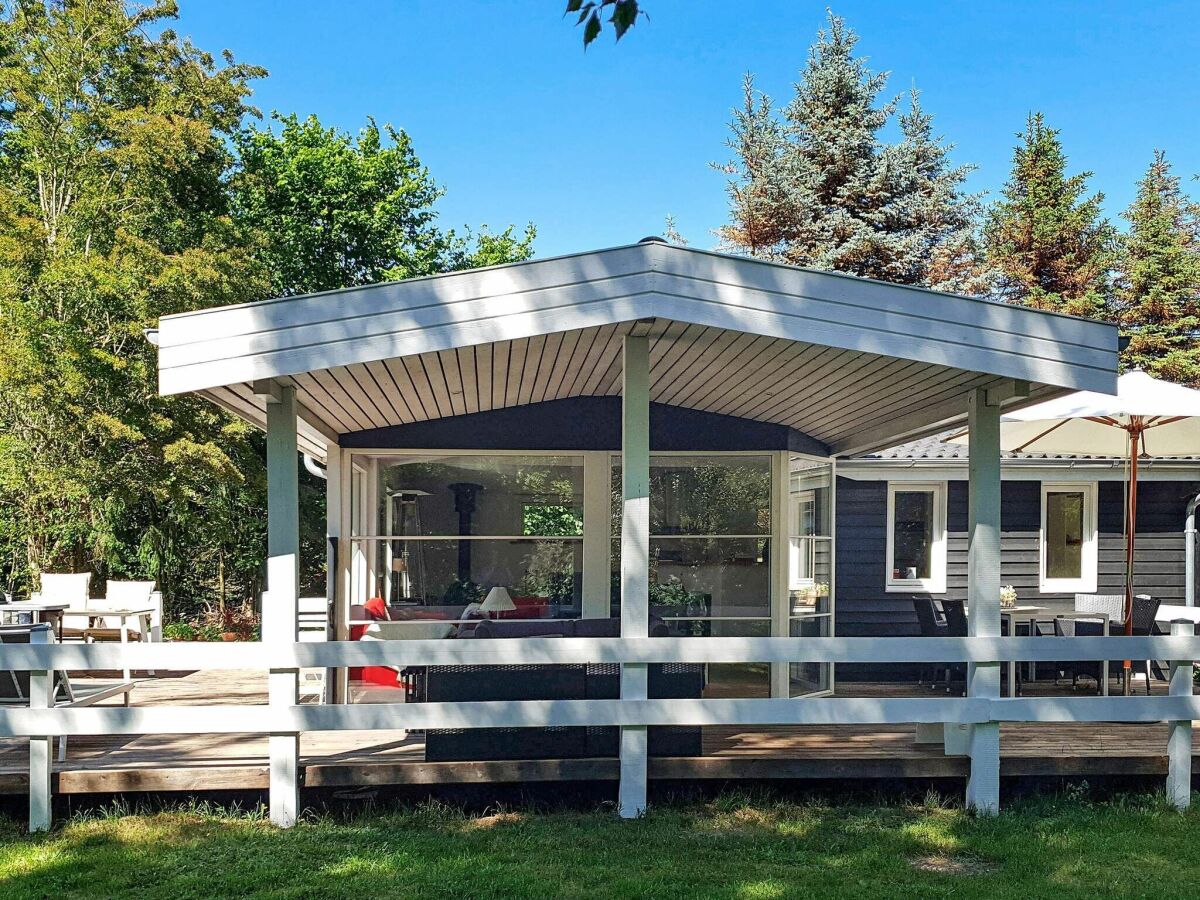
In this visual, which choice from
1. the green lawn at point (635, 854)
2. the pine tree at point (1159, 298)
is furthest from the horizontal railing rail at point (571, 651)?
the pine tree at point (1159, 298)

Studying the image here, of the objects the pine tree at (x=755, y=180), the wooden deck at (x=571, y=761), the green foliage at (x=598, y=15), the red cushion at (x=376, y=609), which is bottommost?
the wooden deck at (x=571, y=761)

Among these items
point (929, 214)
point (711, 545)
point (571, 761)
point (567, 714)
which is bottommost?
point (571, 761)

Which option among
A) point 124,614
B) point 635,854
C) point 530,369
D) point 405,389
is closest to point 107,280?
point 124,614

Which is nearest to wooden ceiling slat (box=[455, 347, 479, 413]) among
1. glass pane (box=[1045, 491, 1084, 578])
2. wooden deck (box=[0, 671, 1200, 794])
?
wooden deck (box=[0, 671, 1200, 794])

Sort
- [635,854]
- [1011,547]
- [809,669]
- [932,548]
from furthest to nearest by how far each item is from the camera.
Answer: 1. [1011,547]
2. [932,548]
3. [809,669]
4. [635,854]

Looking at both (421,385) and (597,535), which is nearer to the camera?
(421,385)

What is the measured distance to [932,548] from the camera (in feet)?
37.1

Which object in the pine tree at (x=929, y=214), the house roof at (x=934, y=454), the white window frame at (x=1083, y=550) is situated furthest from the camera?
the pine tree at (x=929, y=214)

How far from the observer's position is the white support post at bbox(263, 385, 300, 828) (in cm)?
548

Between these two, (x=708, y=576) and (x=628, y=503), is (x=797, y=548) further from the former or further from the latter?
(x=628, y=503)

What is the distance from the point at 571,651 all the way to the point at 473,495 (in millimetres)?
2527

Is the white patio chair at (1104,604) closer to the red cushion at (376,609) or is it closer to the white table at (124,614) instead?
the red cushion at (376,609)

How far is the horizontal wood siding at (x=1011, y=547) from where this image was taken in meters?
11.0

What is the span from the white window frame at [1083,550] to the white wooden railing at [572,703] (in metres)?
5.63
